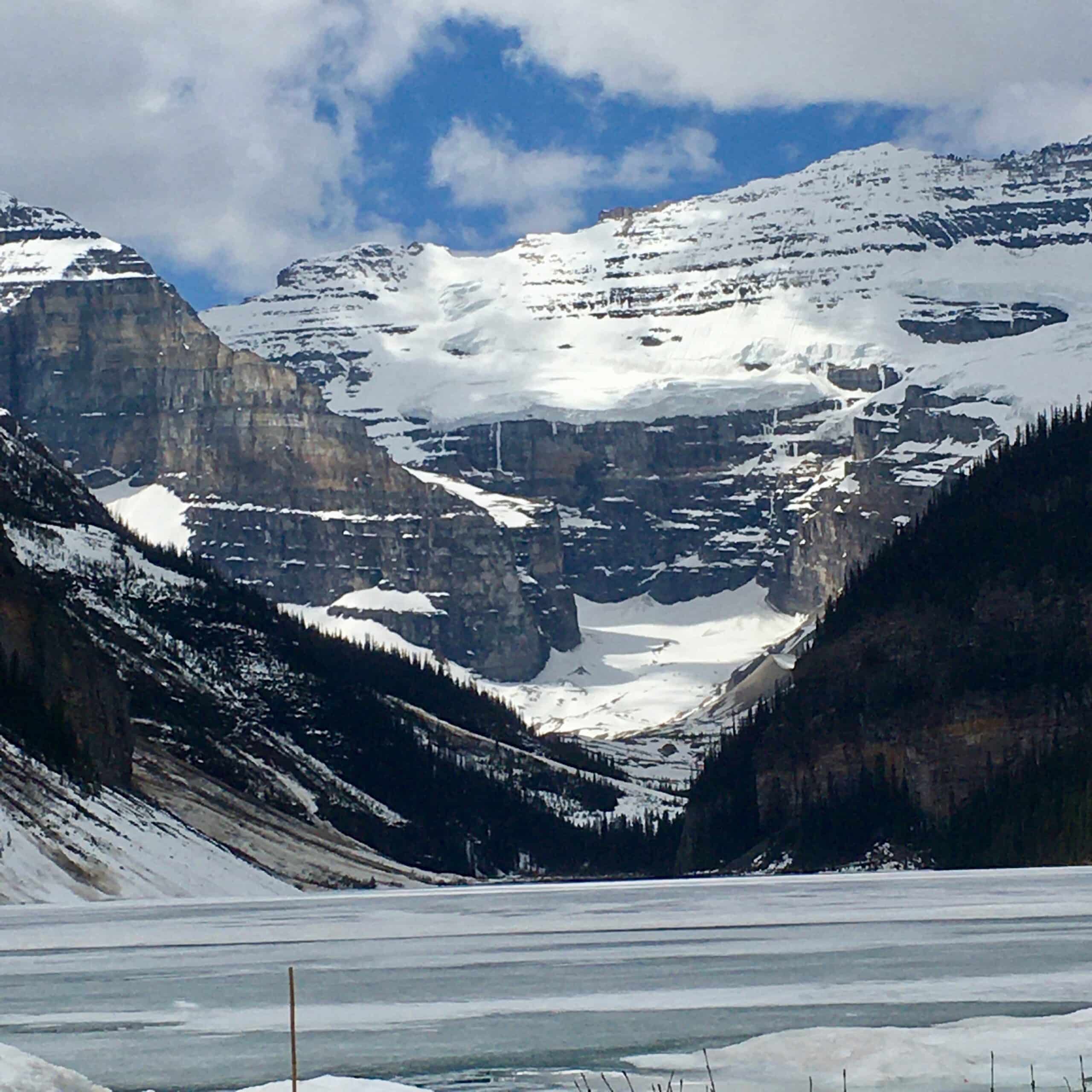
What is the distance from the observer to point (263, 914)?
141750mm

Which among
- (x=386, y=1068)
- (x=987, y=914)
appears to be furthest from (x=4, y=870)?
(x=386, y=1068)

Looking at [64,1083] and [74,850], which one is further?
[74,850]

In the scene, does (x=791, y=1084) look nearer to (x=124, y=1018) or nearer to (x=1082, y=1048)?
(x=1082, y=1048)

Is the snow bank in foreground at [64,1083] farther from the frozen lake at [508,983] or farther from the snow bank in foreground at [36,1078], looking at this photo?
the frozen lake at [508,983]

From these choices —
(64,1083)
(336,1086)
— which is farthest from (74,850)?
(64,1083)

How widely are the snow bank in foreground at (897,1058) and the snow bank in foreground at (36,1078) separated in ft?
41.5

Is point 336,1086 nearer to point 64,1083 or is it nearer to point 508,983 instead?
point 64,1083

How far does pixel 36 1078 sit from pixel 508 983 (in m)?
31.2

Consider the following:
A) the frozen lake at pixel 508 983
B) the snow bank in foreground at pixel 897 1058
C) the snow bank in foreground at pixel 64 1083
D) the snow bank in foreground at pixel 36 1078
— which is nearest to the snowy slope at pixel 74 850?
the frozen lake at pixel 508 983

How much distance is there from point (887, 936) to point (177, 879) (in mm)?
104271

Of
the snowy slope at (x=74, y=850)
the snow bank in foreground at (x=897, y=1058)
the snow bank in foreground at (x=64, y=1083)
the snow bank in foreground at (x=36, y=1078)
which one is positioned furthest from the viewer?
the snowy slope at (x=74, y=850)

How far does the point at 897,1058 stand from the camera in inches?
2014

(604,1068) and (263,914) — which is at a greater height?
(604,1068)

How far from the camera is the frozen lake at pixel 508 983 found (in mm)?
57219
